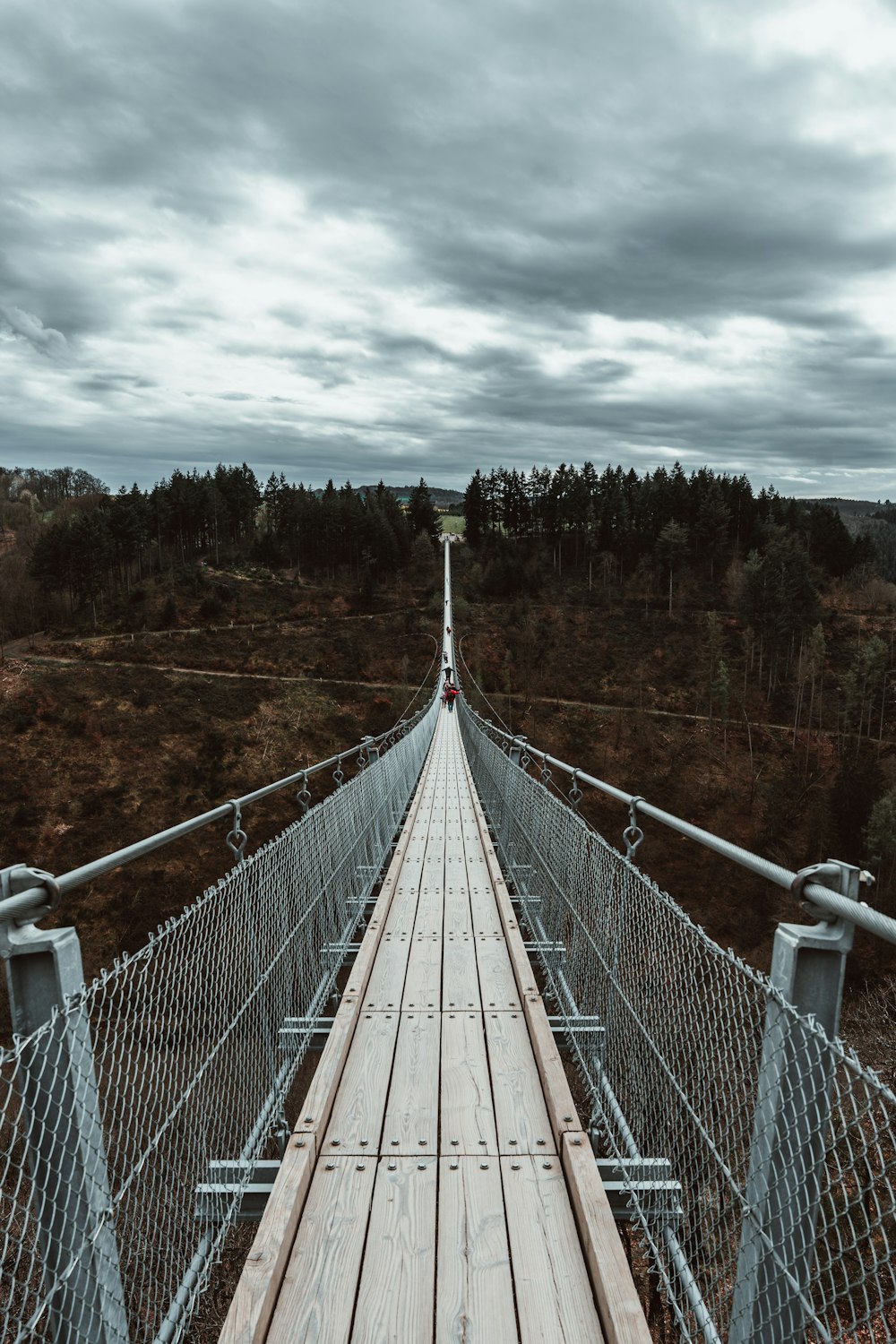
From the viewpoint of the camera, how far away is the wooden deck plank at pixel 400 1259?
6.30 feet

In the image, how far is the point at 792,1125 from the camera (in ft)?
4.83

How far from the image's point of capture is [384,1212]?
2301mm

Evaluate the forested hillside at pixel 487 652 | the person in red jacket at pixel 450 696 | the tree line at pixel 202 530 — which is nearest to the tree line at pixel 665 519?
the forested hillside at pixel 487 652

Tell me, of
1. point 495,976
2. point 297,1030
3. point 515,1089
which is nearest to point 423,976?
point 495,976

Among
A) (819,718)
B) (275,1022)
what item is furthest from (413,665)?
(275,1022)

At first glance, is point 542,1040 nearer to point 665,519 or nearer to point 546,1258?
point 546,1258

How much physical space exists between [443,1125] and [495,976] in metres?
1.37

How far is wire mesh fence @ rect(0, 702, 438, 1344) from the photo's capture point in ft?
4.89

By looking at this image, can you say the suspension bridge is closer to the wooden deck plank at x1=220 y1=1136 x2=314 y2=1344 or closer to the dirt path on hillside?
the wooden deck plank at x1=220 y1=1136 x2=314 y2=1344

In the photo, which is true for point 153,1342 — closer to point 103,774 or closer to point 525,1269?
point 525,1269

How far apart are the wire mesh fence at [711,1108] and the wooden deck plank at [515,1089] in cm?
26

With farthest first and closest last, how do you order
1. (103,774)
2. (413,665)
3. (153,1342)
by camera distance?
(413,665) < (103,774) < (153,1342)

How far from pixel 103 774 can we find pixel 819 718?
3649cm

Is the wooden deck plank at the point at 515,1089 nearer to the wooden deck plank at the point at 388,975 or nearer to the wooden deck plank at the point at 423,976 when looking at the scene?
the wooden deck plank at the point at 423,976
